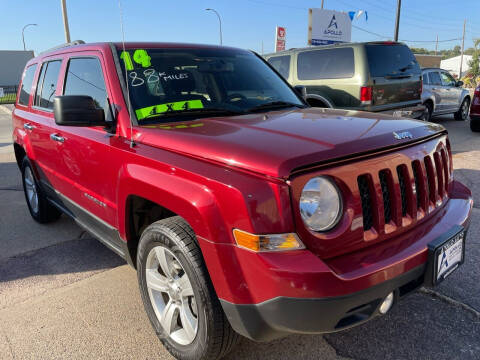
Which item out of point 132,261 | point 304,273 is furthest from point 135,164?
point 304,273

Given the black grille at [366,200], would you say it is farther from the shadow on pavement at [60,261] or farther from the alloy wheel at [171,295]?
the shadow on pavement at [60,261]

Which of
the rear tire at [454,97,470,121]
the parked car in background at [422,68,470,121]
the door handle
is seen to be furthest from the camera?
the rear tire at [454,97,470,121]

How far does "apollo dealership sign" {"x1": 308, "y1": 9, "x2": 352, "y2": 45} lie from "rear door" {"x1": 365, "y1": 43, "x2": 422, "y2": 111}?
1586 centimetres

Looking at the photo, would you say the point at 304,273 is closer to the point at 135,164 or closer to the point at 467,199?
the point at 135,164

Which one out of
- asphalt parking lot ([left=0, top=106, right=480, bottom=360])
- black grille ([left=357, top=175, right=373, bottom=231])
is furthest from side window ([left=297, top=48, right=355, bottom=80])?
black grille ([left=357, top=175, right=373, bottom=231])

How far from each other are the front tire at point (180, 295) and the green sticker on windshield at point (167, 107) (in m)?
0.76

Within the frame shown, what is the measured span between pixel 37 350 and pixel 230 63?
2460 millimetres

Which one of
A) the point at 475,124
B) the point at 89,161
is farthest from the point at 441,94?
the point at 89,161

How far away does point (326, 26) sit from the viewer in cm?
2355

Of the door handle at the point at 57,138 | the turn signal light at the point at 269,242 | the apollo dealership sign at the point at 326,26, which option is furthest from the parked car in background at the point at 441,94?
the apollo dealership sign at the point at 326,26

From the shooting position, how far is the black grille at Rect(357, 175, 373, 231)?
1.89 metres

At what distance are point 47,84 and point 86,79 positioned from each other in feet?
3.20

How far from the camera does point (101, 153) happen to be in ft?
8.64

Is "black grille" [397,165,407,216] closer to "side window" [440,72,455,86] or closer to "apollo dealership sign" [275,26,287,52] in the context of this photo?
"side window" [440,72,455,86]
